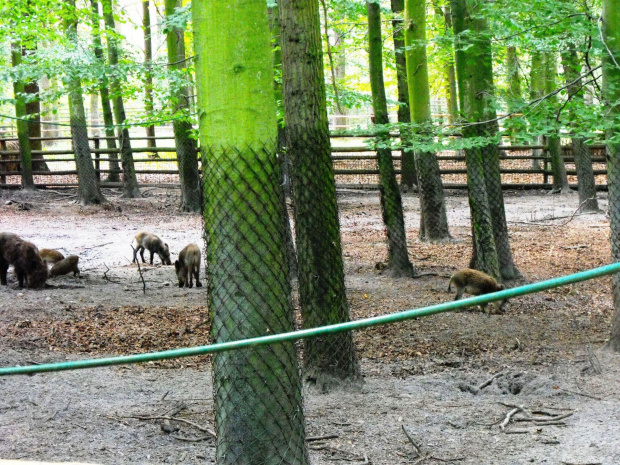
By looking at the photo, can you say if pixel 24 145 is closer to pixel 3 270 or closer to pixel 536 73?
pixel 3 270

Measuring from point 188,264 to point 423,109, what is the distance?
4.37 meters

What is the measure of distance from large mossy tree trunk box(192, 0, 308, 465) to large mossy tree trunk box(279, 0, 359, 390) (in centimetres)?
195

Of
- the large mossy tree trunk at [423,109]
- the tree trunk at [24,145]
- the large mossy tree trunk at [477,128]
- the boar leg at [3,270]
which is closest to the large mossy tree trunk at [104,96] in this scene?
the tree trunk at [24,145]

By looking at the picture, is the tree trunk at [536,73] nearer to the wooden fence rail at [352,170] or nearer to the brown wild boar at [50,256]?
the wooden fence rail at [352,170]

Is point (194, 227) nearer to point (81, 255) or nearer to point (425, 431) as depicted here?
point (81, 255)

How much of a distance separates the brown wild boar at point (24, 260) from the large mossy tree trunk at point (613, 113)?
7.12 meters

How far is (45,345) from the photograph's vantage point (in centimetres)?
773

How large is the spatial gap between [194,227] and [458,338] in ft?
30.0

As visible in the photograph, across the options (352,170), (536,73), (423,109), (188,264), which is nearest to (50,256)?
(188,264)

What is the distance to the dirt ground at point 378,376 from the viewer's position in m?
5.17

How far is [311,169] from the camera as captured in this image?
19.9 feet

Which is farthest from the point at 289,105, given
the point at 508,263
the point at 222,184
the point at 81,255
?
the point at 81,255

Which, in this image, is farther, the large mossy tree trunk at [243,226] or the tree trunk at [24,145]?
the tree trunk at [24,145]

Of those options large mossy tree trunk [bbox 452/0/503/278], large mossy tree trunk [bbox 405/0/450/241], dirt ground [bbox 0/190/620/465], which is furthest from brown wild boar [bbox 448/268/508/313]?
large mossy tree trunk [bbox 405/0/450/241]
